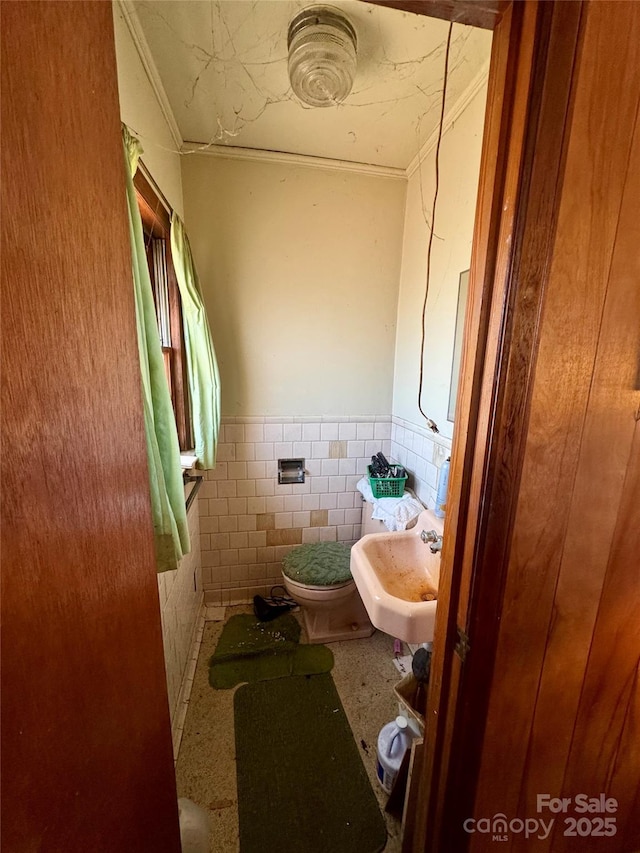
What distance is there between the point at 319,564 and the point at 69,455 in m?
1.63

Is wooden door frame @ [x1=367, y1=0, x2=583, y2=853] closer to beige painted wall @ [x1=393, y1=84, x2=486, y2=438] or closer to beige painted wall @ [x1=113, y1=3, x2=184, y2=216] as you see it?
beige painted wall @ [x1=393, y1=84, x2=486, y2=438]

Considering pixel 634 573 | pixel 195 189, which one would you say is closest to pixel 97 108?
pixel 634 573

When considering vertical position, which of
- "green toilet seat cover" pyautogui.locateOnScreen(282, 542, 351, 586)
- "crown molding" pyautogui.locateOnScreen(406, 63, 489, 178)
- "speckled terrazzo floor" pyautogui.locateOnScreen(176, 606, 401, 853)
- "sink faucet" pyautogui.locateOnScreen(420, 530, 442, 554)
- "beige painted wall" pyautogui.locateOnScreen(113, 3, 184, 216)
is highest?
"crown molding" pyautogui.locateOnScreen(406, 63, 489, 178)

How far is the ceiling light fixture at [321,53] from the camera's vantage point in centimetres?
100

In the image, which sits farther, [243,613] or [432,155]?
[243,613]

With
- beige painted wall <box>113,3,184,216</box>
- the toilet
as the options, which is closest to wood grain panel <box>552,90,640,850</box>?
the toilet

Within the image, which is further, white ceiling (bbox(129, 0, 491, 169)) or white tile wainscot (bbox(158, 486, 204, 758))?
white tile wainscot (bbox(158, 486, 204, 758))

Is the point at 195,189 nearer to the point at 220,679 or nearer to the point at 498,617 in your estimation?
the point at 498,617

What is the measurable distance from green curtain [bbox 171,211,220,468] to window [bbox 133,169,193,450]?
9 cm

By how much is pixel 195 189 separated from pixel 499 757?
2466mm

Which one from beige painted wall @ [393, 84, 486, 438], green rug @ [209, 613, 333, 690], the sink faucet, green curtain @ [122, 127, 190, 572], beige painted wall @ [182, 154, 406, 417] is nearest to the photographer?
green curtain @ [122, 127, 190, 572]

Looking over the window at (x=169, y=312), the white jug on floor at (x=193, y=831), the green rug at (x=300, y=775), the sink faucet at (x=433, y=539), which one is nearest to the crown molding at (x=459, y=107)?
the window at (x=169, y=312)

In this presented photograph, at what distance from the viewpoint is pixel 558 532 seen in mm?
623

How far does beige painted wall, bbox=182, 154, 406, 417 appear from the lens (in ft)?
5.76
